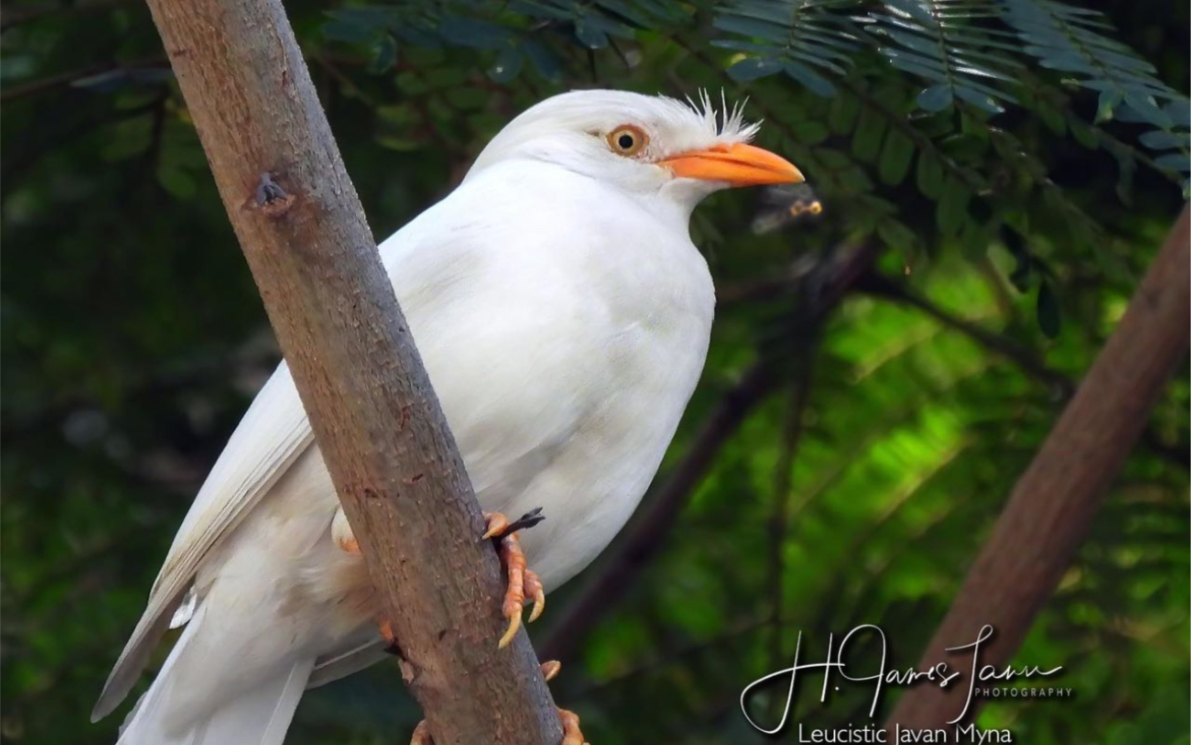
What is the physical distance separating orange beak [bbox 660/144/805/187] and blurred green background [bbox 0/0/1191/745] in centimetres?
46

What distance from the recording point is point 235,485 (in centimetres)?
339

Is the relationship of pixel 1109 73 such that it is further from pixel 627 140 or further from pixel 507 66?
pixel 507 66

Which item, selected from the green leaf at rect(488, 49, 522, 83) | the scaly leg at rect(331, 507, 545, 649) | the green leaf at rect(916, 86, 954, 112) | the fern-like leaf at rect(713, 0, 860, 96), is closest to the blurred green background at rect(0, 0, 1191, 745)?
the green leaf at rect(488, 49, 522, 83)

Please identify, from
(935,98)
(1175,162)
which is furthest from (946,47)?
(1175,162)

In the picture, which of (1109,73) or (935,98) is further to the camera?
(1109,73)

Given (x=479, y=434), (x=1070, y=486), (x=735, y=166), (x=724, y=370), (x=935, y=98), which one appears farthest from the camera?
(x=724, y=370)

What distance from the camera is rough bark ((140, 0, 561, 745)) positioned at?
2.73 meters

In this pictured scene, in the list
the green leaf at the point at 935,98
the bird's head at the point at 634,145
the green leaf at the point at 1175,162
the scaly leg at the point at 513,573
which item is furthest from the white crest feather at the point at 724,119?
the scaly leg at the point at 513,573

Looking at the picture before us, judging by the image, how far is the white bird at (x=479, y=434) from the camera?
11.0ft

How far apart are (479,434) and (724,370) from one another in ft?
8.53

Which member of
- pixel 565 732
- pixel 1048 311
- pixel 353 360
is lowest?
pixel 565 732

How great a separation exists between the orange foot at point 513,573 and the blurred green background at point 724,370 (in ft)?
5.17

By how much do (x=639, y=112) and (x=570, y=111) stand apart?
16 cm

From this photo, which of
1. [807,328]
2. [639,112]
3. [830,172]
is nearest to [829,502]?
[807,328]
